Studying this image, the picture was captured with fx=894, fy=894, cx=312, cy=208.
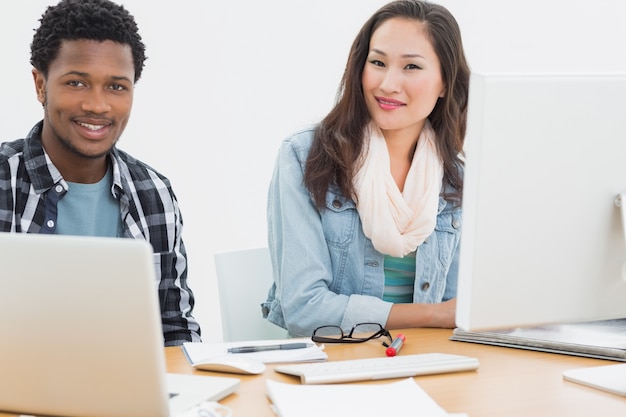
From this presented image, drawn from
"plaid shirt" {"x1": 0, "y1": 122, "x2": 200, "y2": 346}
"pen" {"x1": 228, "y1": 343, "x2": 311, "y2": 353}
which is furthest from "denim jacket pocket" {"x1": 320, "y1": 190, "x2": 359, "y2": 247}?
"pen" {"x1": 228, "y1": 343, "x2": 311, "y2": 353}

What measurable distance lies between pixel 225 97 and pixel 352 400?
2.22m

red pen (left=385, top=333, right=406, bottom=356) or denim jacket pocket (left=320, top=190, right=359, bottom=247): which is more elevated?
denim jacket pocket (left=320, top=190, right=359, bottom=247)

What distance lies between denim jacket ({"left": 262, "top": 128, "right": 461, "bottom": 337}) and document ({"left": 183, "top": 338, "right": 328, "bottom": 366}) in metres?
0.30

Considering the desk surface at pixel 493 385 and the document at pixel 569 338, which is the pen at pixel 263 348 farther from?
the document at pixel 569 338

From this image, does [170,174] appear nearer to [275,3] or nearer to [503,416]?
[275,3]

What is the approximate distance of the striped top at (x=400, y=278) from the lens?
2.22m

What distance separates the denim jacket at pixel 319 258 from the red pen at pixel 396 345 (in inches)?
8.9

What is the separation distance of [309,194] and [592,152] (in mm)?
891

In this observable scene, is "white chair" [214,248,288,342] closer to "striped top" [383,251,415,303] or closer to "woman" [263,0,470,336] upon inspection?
"woman" [263,0,470,336]

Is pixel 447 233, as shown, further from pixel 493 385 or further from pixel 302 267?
pixel 493 385

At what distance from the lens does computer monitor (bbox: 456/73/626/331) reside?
1.33m

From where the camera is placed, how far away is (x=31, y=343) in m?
1.24

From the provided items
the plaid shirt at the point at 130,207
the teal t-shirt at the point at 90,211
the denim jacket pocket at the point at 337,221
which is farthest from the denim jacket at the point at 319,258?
the teal t-shirt at the point at 90,211

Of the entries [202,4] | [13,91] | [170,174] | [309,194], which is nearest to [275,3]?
[202,4]
